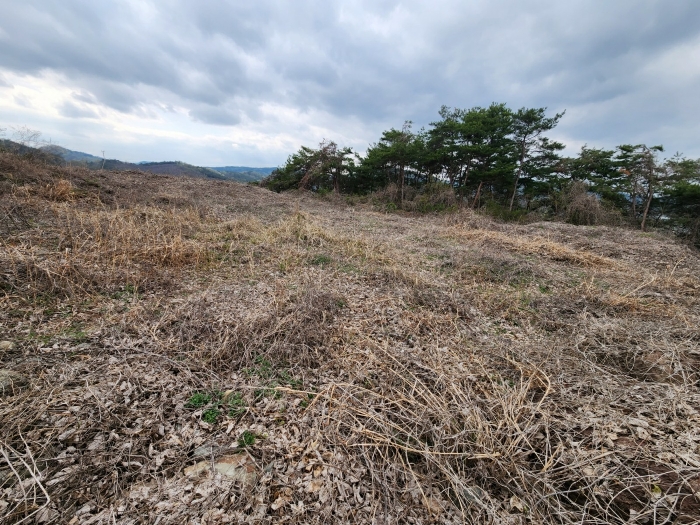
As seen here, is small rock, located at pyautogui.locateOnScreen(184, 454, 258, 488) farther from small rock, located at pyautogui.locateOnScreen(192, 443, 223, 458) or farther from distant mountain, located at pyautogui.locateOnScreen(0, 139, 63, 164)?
distant mountain, located at pyautogui.locateOnScreen(0, 139, 63, 164)

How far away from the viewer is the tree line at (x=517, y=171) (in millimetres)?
12047

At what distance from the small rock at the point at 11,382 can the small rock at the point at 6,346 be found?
31cm

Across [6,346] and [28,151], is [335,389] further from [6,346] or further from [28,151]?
[28,151]

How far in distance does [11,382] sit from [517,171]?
17765mm

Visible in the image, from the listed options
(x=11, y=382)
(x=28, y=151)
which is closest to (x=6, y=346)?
(x=11, y=382)

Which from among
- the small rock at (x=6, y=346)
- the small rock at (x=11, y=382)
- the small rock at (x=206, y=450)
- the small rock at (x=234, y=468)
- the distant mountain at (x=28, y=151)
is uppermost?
the distant mountain at (x=28, y=151)

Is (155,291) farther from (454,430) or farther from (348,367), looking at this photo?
(454,430)

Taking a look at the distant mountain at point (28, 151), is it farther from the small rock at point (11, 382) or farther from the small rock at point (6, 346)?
the small rock at point (11, 382)

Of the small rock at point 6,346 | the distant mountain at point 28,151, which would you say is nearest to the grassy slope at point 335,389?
the small rock at point 6,346

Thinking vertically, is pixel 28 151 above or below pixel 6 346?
above

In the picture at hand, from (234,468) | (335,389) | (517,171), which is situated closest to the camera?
(234,468)

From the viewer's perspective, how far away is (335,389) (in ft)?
7.34

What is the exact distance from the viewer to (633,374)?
2365mm

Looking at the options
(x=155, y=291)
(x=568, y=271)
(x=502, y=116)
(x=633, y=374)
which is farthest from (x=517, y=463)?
(x=502, y=116)
